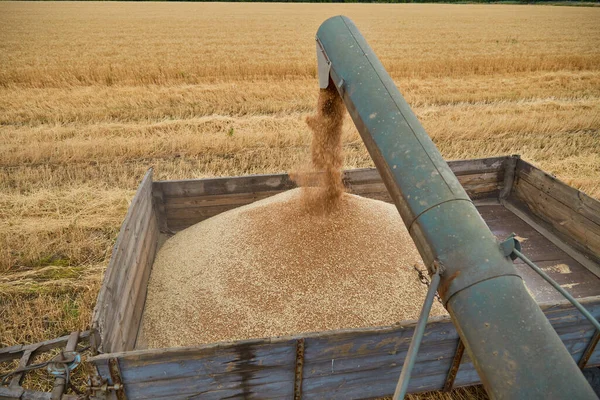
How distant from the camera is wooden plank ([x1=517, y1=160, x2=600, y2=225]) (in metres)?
3.72

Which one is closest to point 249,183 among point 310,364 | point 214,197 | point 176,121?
point 214,197

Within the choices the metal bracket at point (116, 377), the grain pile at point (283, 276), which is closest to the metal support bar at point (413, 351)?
the grain pile at point (283, 276)

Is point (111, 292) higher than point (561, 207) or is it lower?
higher

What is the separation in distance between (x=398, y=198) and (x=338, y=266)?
1.25 m

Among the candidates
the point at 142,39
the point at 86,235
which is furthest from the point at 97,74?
the point at 86,235

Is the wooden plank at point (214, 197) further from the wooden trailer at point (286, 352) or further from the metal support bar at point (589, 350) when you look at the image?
the metal support bar at point (589, 350)

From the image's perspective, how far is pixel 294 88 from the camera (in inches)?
416

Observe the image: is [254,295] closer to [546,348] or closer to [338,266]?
[338,266]

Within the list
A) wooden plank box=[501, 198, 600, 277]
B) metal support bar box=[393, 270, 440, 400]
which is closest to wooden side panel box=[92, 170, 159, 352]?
metal support bar box=[393, 270, 440, 400]

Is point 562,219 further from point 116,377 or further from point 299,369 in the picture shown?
point 116,377

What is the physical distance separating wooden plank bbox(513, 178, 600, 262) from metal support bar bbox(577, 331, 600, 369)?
1435 mm

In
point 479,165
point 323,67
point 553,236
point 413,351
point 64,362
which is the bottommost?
point 553,236

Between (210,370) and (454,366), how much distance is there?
1.41m

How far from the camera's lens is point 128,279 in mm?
2707
